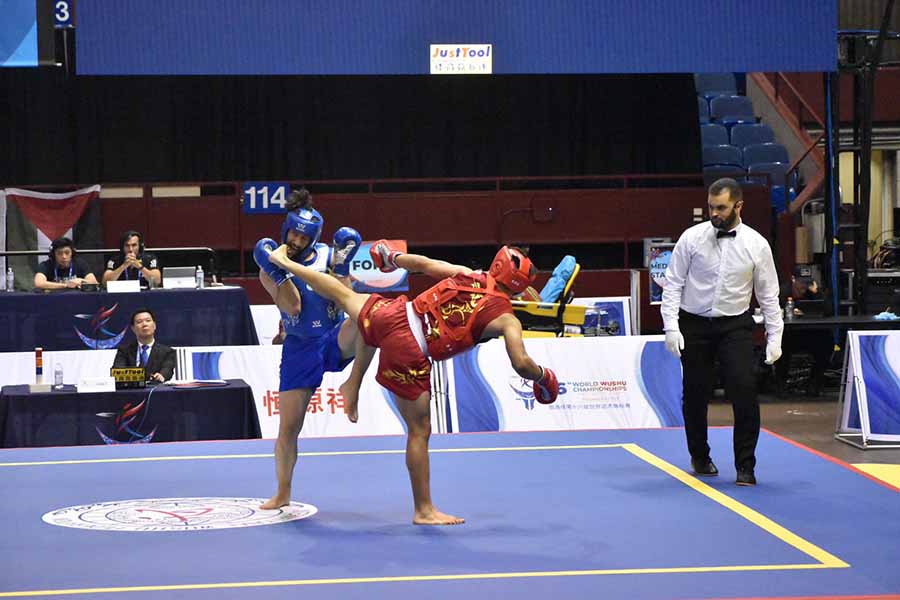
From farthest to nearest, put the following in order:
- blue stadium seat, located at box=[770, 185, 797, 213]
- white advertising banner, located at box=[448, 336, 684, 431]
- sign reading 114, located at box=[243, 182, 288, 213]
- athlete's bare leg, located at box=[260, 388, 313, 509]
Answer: blue stadium seat, located at box=[770, 185, 797, 213] → sign reading 114, located at box=[243, 182, 288, 213] → white advertising banner, located at box=[448, 336, 684, 431] → athlete's bare leg, located at box=[260, 388, 313, 509]

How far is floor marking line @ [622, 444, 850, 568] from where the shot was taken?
5.55m

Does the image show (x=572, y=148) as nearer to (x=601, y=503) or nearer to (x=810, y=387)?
(x=810, y=387)

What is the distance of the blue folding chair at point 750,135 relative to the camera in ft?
66.8

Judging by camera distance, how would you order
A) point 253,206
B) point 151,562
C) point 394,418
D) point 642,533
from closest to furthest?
1. point 151,562
2. point 642,533
3. point 394,418
4. point 253,206

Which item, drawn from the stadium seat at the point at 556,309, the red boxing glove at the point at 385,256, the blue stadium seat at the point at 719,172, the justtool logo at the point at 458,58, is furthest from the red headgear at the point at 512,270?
the blue stadium seat at the point at 719,172

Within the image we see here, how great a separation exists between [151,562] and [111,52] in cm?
905

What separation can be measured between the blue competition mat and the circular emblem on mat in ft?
0.07

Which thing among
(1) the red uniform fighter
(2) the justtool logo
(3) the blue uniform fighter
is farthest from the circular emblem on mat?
(2) the justtool logo

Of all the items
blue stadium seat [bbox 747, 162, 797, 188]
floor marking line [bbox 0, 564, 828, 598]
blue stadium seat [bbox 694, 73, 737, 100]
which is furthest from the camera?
blue stadium seat [bbox 694, 73, 737, 100]

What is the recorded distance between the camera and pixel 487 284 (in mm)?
6191

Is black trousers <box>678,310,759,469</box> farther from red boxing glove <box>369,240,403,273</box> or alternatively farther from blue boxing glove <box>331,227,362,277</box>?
blue boxing glove <box>331,227,362,277</box>

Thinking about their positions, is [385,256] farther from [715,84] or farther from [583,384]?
[715,84]

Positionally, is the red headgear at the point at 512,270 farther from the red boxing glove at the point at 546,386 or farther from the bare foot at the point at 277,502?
the bare foot at the point at 277,502

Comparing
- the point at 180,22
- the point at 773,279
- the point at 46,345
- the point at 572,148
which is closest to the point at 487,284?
the point at 773,279
